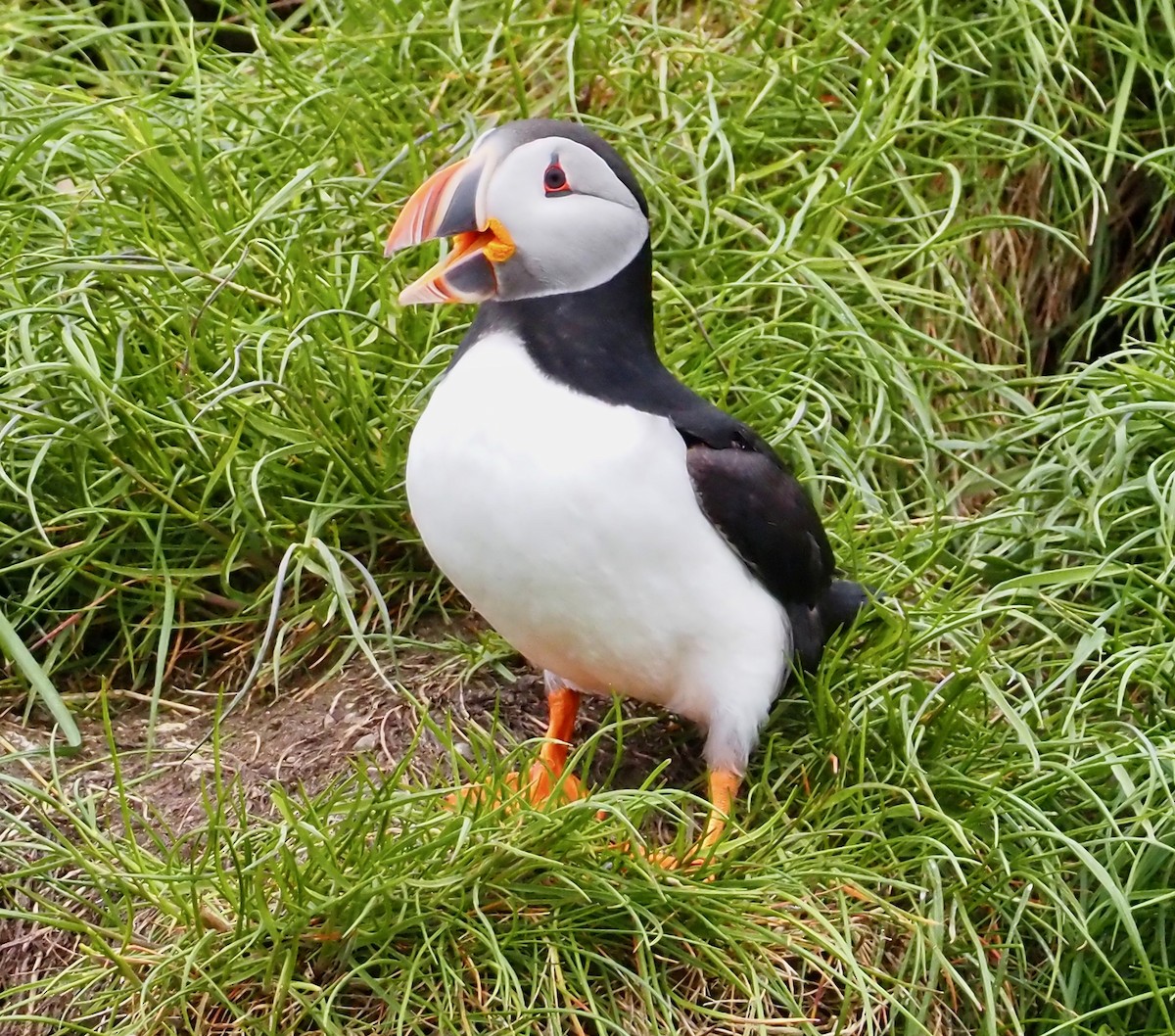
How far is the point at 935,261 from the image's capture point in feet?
12.9

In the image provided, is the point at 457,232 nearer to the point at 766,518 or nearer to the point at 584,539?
the point at 584,539

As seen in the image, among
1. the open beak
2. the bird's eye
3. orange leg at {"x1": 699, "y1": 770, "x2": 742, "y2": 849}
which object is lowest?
orange leg at {"x1": 699, "y1": 770, "x2": 742, "y2": 849}

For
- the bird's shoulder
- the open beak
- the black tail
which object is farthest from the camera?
the black tail

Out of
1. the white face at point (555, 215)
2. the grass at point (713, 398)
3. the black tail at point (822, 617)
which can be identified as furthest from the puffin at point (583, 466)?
the grass at point (713, 398)

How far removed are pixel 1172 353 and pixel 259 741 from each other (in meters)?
2.13

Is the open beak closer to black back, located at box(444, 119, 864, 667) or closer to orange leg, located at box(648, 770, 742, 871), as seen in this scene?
black back, located at box(444, 119, 864, 667)

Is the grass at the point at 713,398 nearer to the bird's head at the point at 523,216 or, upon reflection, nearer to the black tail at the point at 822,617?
the black tail at the point at 822,617

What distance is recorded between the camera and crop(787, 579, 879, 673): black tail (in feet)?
9.47

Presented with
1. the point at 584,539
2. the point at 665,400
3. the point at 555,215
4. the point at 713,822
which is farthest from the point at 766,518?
the point at 555,215

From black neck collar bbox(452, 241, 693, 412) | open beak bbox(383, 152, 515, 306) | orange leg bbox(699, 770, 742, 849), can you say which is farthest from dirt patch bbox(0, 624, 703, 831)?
open beak bbox(383, 152, 515, 306)

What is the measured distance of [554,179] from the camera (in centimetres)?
258

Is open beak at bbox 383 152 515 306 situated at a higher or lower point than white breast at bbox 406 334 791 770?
higher

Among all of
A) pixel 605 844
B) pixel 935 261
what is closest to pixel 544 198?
pixel 605 844

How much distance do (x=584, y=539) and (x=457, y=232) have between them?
53cm
